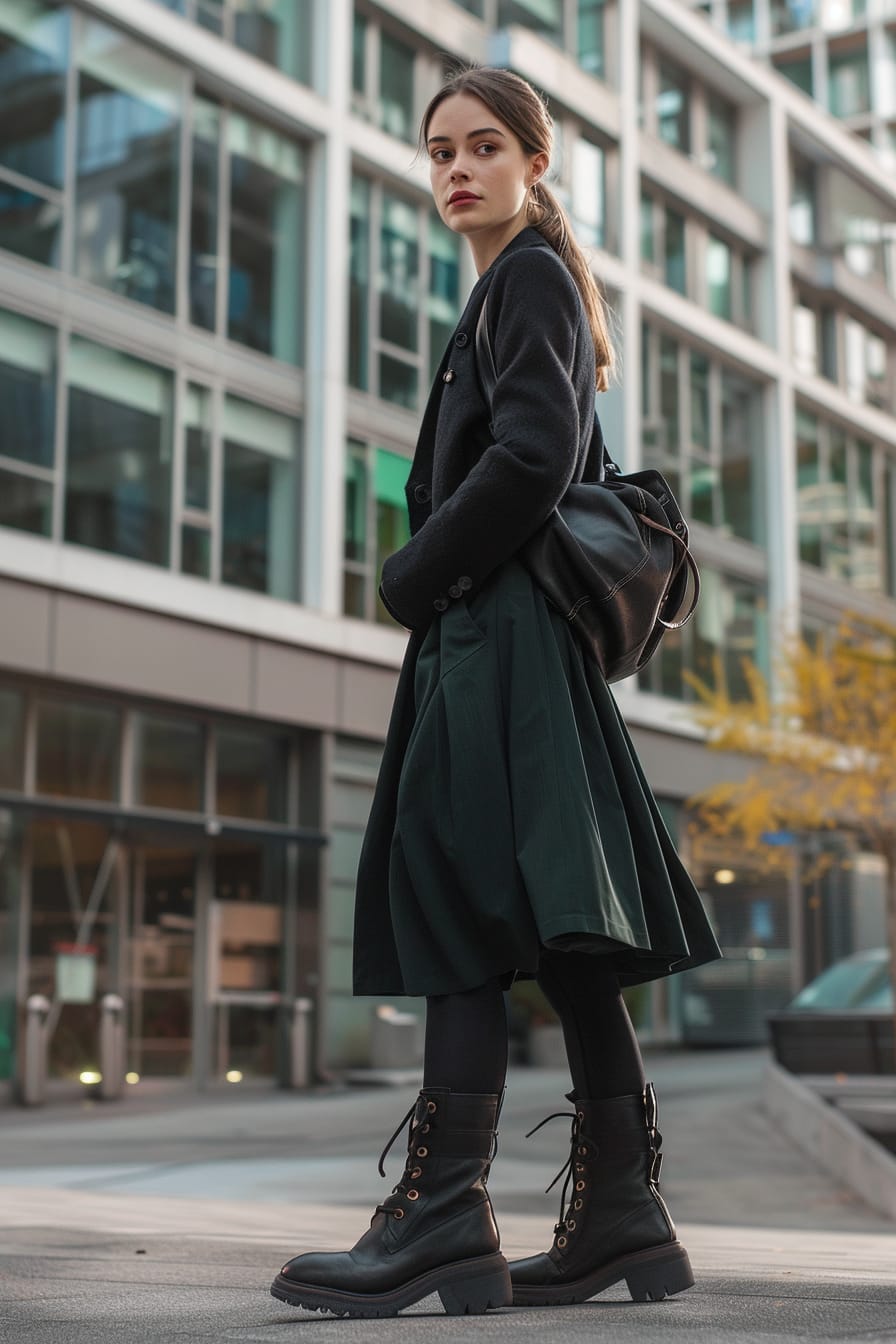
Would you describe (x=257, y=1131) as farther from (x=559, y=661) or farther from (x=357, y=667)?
(x=559, y=661)

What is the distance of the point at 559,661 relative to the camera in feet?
8.97

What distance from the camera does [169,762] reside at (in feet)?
60.0

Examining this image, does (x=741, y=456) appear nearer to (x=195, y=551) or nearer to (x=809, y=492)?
(x=809, y=492)

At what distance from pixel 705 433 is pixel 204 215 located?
37.0ft

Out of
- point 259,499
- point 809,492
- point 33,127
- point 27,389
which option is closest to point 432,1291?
point 27,389

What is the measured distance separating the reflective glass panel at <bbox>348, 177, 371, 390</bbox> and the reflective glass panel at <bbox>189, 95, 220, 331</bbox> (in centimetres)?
216

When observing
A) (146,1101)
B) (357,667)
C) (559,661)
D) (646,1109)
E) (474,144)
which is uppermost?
(357,667)

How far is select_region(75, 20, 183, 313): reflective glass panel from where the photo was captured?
58.0 feet

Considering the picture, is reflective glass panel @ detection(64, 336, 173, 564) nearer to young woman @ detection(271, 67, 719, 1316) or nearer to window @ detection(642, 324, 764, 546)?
window @ detection(642, 324, 764, 546)

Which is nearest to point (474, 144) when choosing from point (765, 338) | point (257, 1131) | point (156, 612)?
point (257, 1131)

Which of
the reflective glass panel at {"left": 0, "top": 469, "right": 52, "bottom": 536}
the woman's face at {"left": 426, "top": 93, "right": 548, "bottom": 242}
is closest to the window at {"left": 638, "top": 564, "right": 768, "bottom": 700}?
the reflective glass panel at {"left": 0, "top": 469, "right": 52, "bottom": 536}

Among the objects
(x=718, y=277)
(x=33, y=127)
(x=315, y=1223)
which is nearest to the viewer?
(x=315, y=1223)

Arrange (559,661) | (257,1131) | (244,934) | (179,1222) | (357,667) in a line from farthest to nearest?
1. (357,667)
2. (244,934)
3. (257,1131)
4. (179,1222)
5. (559,661)

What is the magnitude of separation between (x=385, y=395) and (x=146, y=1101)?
28.8 feet
